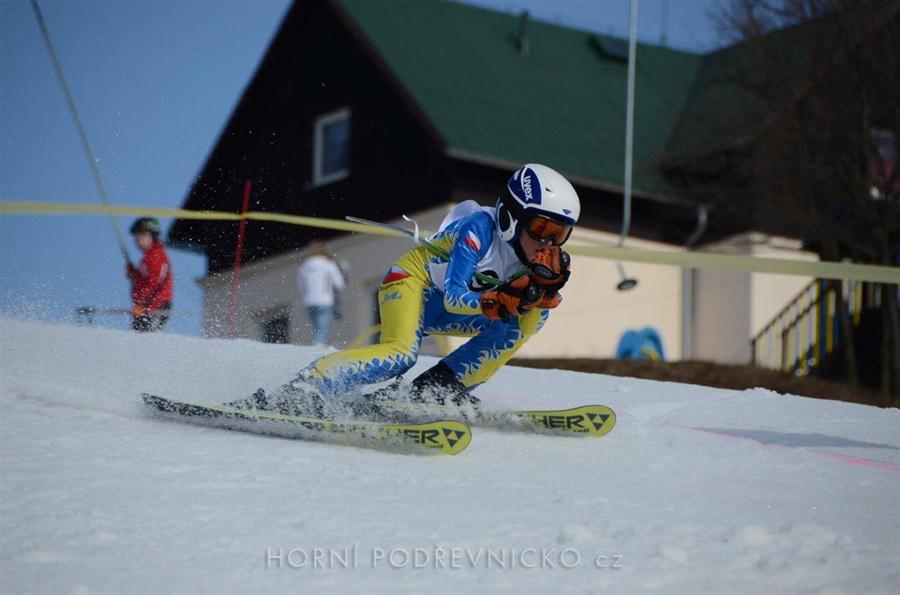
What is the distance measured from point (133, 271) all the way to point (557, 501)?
6.19m

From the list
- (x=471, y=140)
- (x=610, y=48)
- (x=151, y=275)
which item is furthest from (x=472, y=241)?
(x=610, y=48)

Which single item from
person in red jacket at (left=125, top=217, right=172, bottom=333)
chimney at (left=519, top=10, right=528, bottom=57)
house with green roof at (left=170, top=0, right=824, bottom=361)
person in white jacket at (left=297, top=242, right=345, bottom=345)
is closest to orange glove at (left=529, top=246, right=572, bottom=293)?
person in red jacket at (left=125, top=217, right=172, bottom=333)

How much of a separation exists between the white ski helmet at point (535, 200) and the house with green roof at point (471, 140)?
10.9 metres

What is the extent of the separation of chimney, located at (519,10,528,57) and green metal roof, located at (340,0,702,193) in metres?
0.12

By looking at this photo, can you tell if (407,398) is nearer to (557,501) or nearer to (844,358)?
(557,501)

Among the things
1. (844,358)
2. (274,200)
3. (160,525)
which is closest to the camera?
(160,525)

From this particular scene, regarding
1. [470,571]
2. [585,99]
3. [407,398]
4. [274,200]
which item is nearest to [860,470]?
[407,398]

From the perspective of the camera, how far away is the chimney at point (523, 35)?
69.9ft

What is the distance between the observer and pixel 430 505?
15.7 feet

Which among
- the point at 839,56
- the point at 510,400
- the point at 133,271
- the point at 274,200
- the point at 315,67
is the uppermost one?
the point at 315,67

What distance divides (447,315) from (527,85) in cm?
1452

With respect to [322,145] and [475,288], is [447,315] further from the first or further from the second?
[322,145]

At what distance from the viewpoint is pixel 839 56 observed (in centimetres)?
1495

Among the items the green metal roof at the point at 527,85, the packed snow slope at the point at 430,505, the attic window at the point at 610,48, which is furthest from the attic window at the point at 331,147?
the packed snow slope at the point at 430,505
